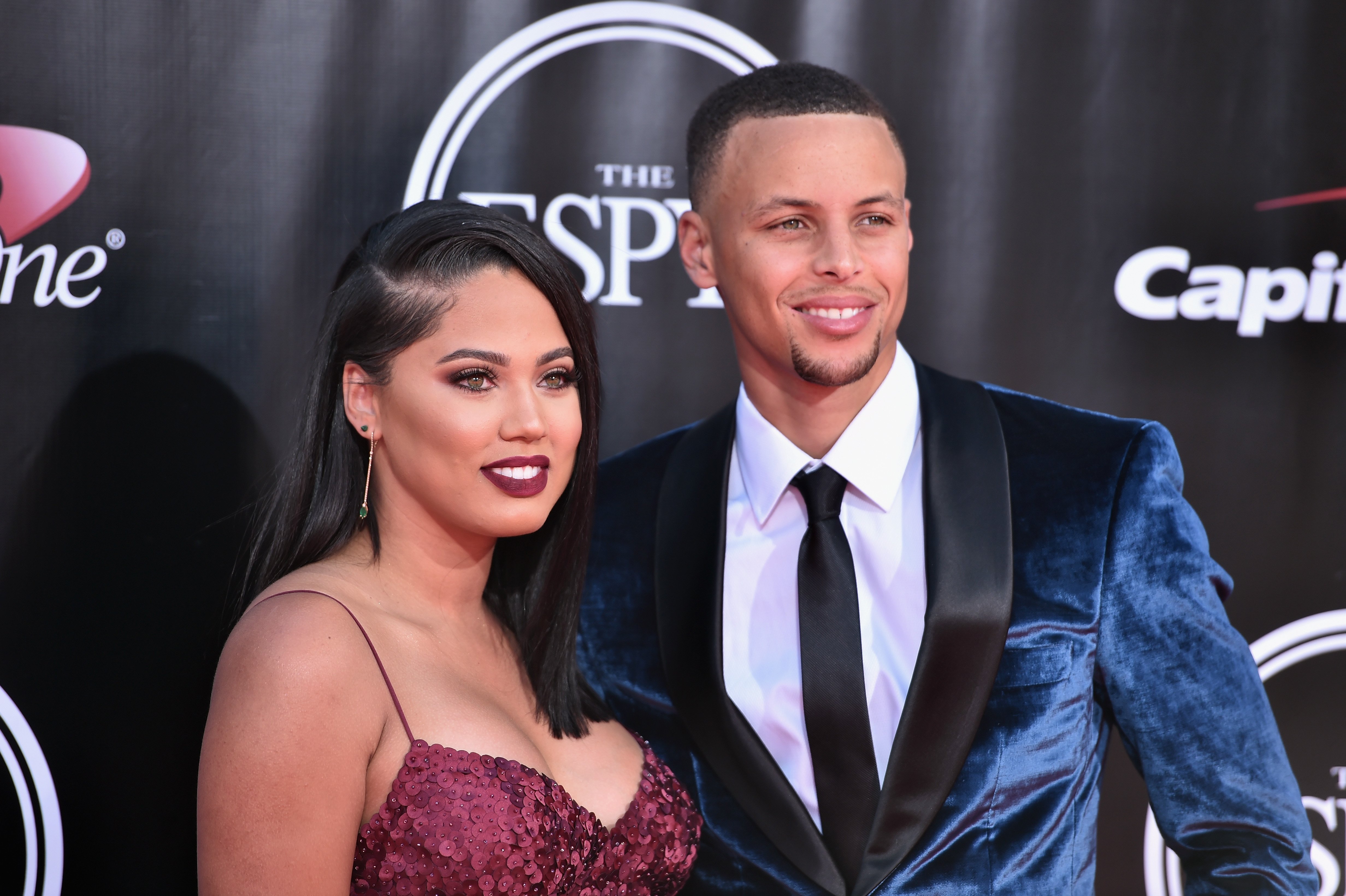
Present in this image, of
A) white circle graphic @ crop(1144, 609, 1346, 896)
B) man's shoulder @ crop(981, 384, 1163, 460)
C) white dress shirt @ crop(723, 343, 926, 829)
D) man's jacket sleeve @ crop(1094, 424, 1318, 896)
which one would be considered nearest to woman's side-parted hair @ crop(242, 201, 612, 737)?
white dress shirt @ crop(723, 343, 926, 829)

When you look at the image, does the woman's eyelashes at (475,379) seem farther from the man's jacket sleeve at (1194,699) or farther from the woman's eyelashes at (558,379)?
the man's jacket sleeve at (1194,699)

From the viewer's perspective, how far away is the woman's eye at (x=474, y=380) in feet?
5.93

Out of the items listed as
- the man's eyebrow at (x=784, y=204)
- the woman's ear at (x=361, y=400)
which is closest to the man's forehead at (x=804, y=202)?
the man's eyebrow at (x=784, y=204)

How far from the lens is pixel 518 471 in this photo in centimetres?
185

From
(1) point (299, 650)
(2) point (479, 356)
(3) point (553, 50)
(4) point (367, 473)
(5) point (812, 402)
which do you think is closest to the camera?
(1) point (299, 650)

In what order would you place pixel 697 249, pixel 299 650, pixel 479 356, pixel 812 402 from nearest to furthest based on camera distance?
pixel 299 650
pixel 479 356
pixel 812 402
pixel 697 249

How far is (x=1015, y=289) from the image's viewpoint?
2.58 m

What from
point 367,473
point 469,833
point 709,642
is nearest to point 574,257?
point 367,473

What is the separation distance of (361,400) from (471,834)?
713mm

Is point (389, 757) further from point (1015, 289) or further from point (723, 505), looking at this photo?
point (1015, 289)

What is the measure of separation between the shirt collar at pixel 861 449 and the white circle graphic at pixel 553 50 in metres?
0.85

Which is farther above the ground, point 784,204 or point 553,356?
point 784,204

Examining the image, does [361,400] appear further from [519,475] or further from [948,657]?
[948,657]

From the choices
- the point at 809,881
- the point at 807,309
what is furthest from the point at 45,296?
the point at 809,881
